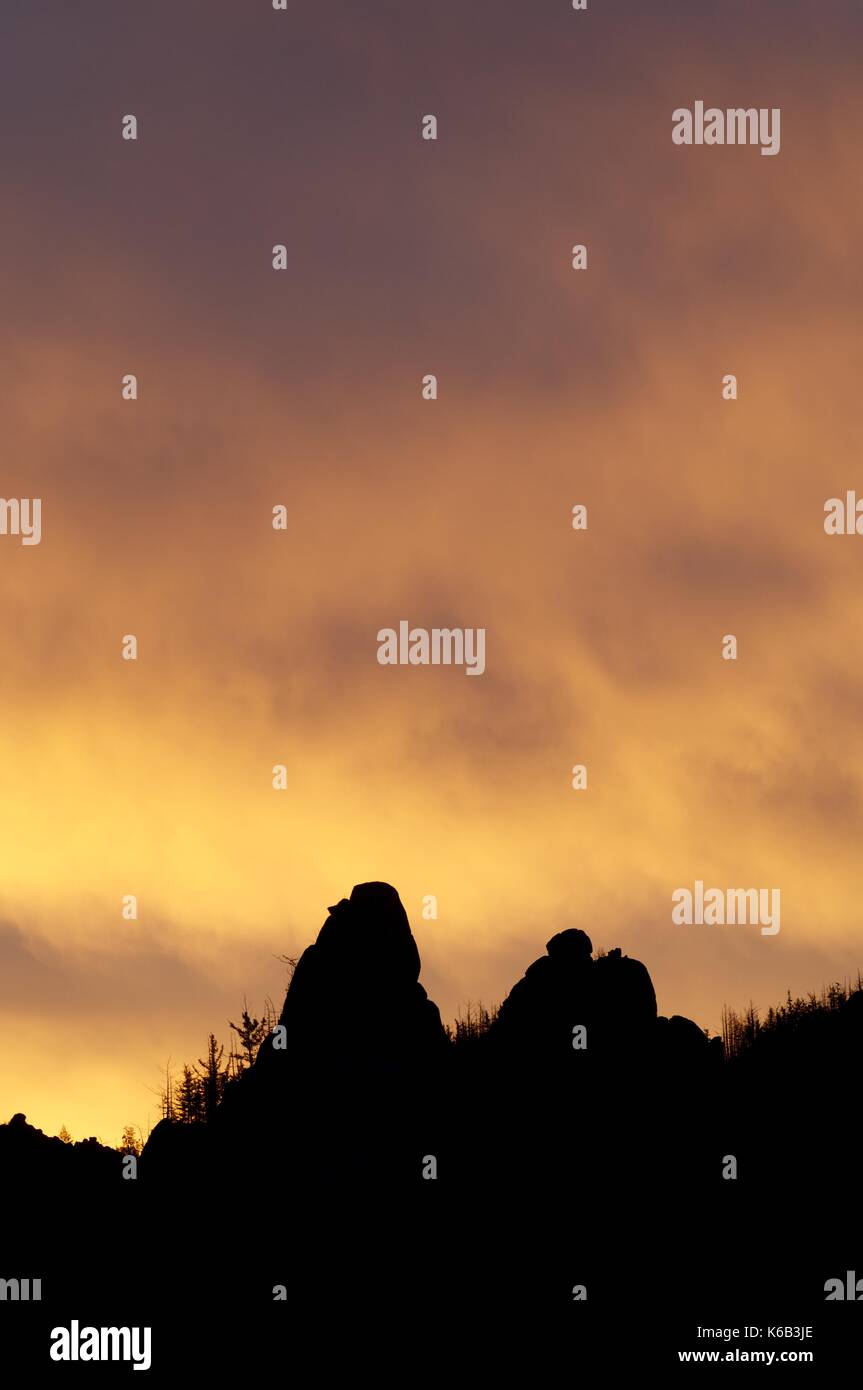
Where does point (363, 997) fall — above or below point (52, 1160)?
above

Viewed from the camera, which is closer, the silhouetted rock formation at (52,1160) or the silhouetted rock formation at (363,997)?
the silhouetted rock formation at (363,997)

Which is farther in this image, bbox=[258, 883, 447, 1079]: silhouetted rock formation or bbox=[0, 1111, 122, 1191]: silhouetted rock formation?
bbox=[0, 1111, 122, 1191]: silhouetted rock formation

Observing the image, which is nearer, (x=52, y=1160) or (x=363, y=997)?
(x=363, y=997)

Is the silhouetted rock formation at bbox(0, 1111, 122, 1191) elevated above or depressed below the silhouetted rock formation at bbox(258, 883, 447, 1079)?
below

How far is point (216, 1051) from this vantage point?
158000 millimetres

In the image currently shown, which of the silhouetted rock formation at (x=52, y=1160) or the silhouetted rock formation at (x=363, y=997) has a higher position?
the silhouetted rock formation at (x=363, y=997)

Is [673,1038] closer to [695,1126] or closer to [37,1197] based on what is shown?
[695,1126]

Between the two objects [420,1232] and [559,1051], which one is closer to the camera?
[420,1232]
